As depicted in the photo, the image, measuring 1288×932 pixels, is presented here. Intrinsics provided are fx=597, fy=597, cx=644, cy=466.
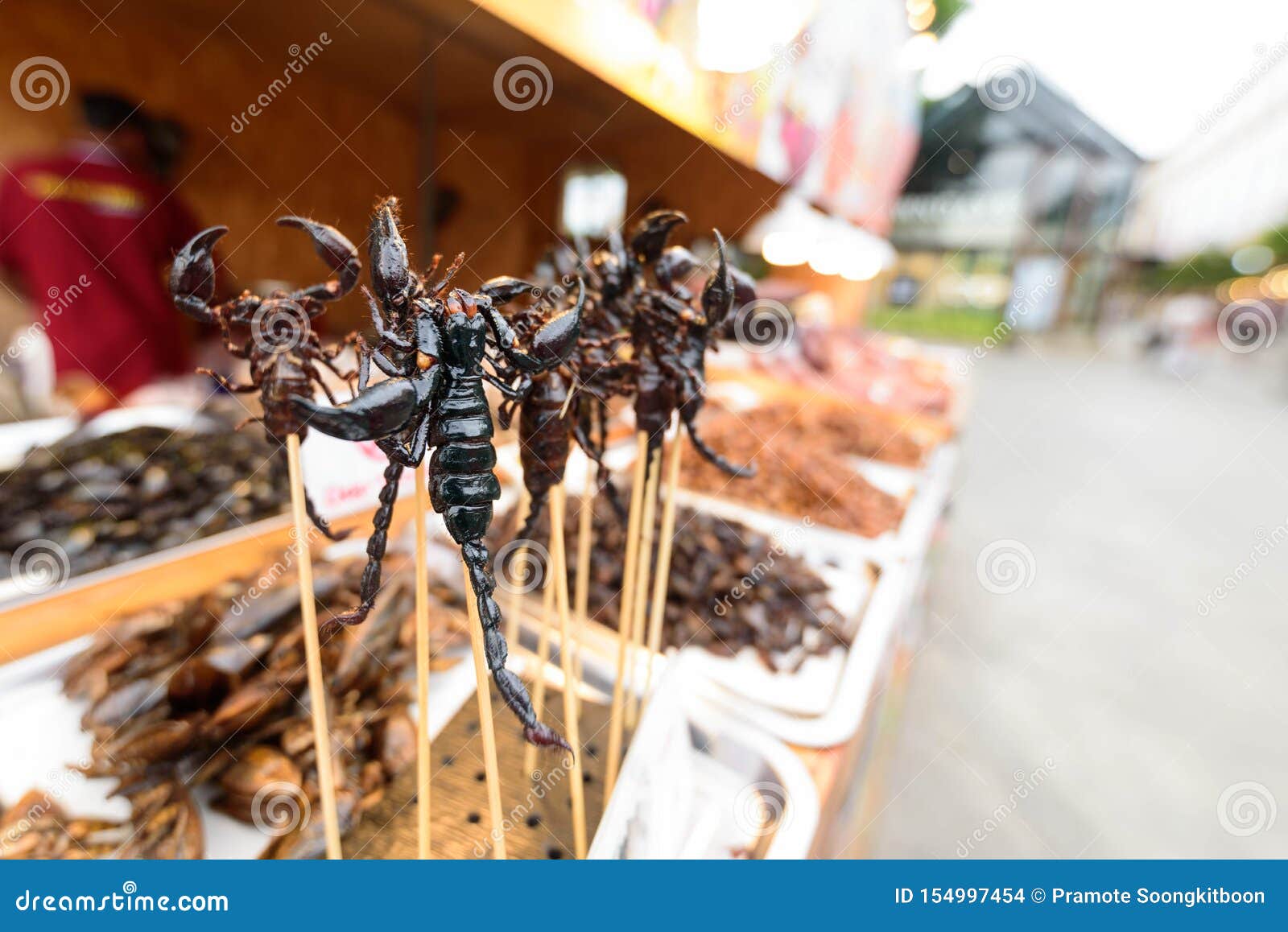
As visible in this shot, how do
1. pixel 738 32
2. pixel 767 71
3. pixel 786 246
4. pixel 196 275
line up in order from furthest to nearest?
pixel 786 246, pixel 767 71, pixel 738 32, pixel 196 275

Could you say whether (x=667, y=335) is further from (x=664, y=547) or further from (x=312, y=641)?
(x=312, y=641)

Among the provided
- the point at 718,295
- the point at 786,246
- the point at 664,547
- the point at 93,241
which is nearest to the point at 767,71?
the point at 718,295

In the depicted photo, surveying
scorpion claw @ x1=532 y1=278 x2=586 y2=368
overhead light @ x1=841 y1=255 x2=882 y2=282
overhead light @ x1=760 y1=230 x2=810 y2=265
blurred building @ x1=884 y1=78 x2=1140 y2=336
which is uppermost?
blurred building @ x1=884 y1=78 x2=1140 y2=336

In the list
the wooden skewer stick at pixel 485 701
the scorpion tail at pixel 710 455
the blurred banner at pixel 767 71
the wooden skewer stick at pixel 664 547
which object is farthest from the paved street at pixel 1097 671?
the blurred banner at pixel 767 71

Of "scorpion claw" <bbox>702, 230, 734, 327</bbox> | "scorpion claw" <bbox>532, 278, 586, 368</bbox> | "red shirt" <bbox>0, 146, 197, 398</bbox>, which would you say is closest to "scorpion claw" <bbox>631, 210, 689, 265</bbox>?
"scorpion claw" <bbox>702, 230, 734, 327</bbox>

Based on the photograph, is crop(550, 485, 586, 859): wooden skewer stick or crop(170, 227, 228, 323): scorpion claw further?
crop(550, 485, 586, 859): wooden skewer stick

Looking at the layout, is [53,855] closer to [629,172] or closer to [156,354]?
[156,354]

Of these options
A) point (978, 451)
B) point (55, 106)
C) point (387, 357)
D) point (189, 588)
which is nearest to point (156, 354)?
point (55, 106)

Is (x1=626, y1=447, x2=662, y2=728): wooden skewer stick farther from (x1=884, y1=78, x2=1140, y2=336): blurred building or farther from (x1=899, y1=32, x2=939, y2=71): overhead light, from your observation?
(x1=884, y1=78, x2=1140, y2=336): blurred building

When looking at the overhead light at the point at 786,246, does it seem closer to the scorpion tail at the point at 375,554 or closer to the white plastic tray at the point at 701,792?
the white plastic tray at the point at 701,792
